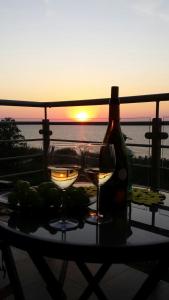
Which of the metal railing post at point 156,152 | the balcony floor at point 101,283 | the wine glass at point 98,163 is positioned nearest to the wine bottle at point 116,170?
the wine glass at point 98,163

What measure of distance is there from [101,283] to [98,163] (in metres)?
1.27

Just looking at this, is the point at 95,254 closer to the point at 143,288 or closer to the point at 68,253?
the point at 68,253

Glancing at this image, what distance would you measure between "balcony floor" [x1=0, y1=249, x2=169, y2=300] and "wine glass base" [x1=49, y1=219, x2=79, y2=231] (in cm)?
105

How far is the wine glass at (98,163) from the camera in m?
0.96

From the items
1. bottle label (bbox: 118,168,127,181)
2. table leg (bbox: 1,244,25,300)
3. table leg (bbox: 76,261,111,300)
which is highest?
bottle label (bbox: 118,168,127,181)

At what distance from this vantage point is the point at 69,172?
3.24ft

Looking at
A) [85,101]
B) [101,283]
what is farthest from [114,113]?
[85,101]

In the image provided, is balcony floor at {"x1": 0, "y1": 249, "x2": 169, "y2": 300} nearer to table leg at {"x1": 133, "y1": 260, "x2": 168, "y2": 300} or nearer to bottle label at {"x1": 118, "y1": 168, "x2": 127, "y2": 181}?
bottle label at {"x1": 118, "y1": 168, "x2": 127, "y2": 181}

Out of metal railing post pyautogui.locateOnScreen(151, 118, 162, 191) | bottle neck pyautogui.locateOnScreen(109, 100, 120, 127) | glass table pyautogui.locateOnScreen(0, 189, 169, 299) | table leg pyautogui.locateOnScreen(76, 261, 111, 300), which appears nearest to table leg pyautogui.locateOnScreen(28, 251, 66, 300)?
glass table pyautogui.locateOnScreen(0, 189, 169, 299)

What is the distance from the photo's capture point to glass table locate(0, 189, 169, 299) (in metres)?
0.76

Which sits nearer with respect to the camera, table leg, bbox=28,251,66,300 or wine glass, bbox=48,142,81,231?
table leg, bbox=28,251,66,300

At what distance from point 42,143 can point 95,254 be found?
2.80 meters

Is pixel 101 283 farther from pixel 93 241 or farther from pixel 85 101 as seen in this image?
pixel 85 101

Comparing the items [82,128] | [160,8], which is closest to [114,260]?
[82,128]
